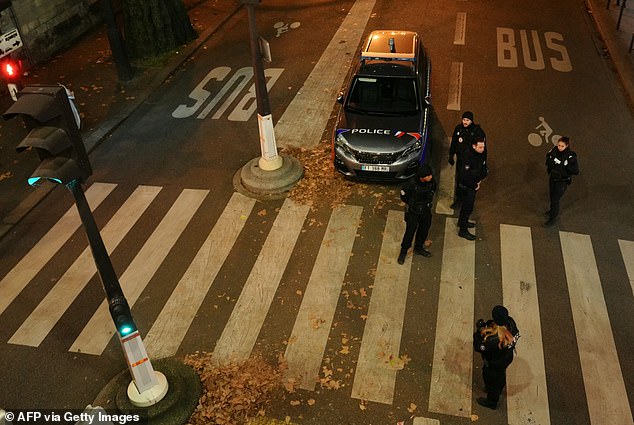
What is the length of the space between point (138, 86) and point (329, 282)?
951 cm

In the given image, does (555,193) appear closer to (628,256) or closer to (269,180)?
(628,256)

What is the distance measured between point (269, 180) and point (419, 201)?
11.6 ft

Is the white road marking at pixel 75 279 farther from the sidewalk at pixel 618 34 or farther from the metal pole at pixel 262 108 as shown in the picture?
the sidewalk at pixel 618 34

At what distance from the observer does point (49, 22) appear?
1628cm

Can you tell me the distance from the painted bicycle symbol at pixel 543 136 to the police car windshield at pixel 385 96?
10.3 feet

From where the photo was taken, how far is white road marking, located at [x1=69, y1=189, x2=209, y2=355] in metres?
7.52

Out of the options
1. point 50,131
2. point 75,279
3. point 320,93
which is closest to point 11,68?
A: point 75,279

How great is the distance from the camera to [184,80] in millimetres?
15062

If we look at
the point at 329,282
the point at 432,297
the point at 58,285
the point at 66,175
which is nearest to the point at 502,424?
the point at 432,297

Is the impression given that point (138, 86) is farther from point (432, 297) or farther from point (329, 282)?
point (432, 297)

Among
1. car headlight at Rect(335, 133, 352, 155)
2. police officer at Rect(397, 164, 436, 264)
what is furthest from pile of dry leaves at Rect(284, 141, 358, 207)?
police officer at Rect(397, 164, 436, 264)

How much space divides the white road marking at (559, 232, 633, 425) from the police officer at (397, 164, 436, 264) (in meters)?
2.43

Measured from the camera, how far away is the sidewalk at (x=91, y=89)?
Result: 35.1 feet

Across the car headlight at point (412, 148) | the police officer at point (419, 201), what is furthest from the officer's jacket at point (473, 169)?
the car headlight at point (412, 148)
